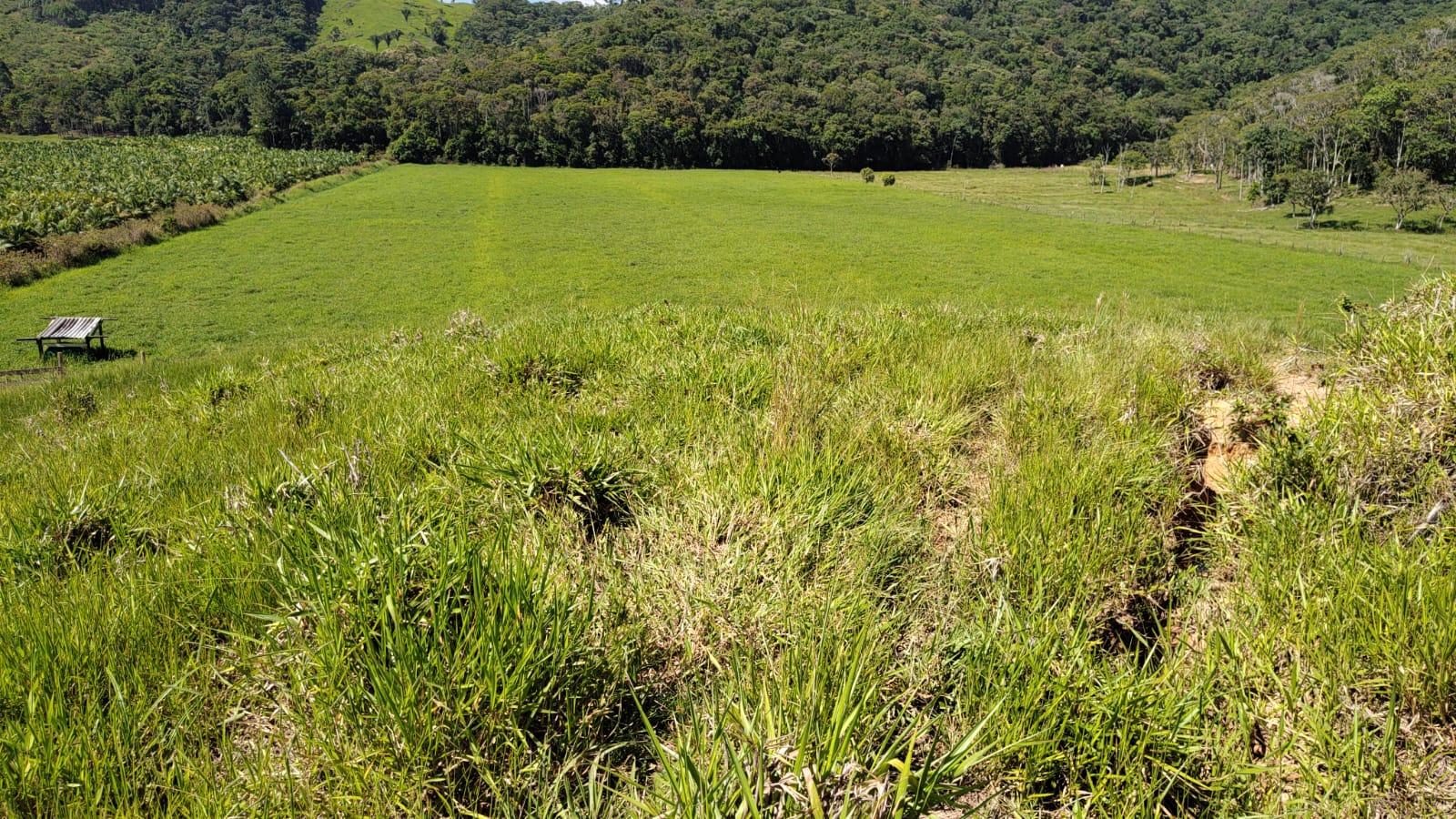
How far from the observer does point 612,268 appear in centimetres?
3619

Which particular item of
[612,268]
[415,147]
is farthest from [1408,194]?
[415,147]

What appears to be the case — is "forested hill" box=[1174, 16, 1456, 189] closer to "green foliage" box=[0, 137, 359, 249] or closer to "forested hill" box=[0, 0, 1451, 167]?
"forested hill" box=[0, 0, 1451, 167]

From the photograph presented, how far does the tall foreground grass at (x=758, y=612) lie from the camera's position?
156 cm

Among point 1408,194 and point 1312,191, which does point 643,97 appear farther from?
point 1408,194

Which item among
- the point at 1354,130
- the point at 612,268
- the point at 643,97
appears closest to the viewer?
the point at 612,268

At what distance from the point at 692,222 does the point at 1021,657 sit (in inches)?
2101

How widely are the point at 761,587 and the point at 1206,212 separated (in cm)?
10025

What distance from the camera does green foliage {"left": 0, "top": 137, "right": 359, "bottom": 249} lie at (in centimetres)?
3838

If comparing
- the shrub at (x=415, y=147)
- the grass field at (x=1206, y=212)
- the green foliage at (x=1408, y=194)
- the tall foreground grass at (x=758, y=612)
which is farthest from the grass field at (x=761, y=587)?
the shrub at (x=415, y=147)

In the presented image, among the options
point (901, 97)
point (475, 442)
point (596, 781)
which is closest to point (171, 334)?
point (475, 442)

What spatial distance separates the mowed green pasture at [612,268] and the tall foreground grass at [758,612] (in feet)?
41.9

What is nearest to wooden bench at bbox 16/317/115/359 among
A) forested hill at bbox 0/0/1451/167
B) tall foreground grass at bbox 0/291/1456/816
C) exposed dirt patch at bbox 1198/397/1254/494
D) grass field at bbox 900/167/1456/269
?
tall foreground grass at bbox 0/291/1456/816

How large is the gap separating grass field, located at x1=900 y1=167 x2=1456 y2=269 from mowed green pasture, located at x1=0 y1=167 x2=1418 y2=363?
792cm

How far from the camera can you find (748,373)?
4605mm
